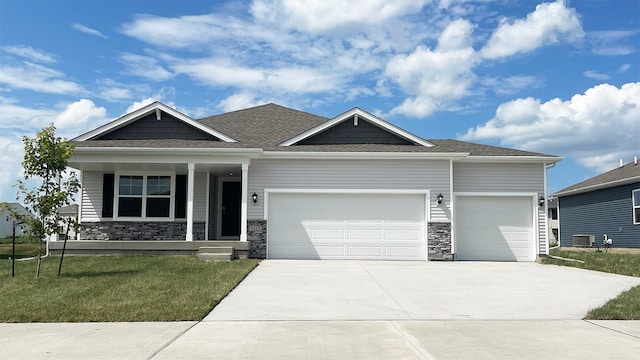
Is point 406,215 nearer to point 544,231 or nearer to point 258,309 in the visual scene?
point 544,231

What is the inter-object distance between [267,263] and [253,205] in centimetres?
232

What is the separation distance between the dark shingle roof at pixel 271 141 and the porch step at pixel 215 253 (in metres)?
3.02

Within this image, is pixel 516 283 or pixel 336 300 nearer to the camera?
pixel 336 300

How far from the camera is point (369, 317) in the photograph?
745 centimetres

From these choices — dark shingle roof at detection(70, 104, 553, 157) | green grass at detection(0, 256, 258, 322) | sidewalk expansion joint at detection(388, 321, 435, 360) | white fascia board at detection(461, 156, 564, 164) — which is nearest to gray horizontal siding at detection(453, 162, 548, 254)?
white fascia board at detection(461, 156, 564, 164)

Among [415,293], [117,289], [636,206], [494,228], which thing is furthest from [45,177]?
[636,206]

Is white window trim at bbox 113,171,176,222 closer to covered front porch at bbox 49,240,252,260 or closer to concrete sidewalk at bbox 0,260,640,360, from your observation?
covered front porch at bbox 49,240,252,260

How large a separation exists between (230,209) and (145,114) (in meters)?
4.31

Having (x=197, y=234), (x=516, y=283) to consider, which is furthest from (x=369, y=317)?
(x=197, y=234)

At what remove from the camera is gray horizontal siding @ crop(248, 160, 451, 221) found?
16.5 meters

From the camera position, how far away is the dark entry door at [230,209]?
18.4m

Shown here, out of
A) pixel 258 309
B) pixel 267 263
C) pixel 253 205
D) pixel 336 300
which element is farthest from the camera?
pixel 253 205

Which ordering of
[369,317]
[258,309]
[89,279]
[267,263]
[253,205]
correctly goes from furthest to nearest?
[253,205] < [267,263] < [89,279] < [258,309] < [369,317]

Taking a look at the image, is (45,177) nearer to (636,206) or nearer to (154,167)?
(154,167)
